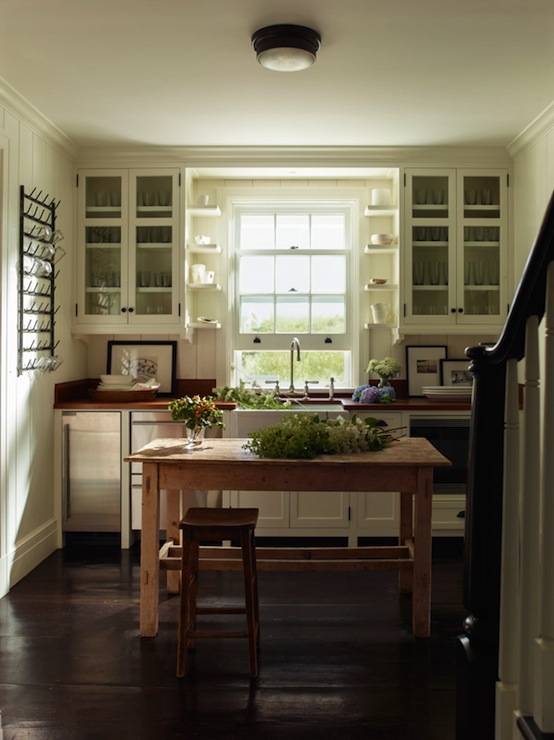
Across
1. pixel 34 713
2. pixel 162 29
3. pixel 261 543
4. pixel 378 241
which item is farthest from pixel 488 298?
pixel 34 713

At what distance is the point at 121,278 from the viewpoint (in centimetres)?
521

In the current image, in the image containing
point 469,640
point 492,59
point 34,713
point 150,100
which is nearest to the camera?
point 469,640

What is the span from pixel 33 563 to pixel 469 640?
3337 millimetres

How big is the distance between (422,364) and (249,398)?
4.70 feet

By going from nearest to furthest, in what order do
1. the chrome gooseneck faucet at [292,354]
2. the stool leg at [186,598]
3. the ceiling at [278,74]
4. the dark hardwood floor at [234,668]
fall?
the dark hardwood floor at [234,668], the stool leg at [186,598], the ceiling at [278,74], the chrome gooseneck faucet at [292,354]

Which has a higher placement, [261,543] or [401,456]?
[401,456]

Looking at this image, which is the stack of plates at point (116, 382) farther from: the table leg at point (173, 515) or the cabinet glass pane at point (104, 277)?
the table leg at point (173, 515)

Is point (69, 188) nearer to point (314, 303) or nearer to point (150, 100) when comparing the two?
point (150, 100)

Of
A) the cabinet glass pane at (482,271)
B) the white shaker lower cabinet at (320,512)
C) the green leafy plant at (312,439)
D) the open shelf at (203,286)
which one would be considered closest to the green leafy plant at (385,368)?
the cabinet glass pane at (482,271)

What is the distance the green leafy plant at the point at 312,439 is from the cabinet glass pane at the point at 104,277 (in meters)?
2.20

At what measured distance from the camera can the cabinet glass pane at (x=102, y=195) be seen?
17.2ft

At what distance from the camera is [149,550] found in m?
3.31

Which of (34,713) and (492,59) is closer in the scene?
(34,713)

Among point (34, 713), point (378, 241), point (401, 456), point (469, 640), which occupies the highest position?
point (378, 241)
